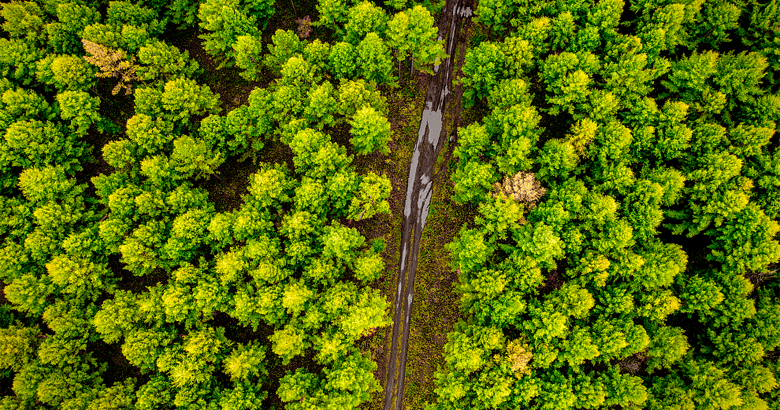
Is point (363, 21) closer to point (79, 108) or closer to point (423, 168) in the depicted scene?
point (423, 168)

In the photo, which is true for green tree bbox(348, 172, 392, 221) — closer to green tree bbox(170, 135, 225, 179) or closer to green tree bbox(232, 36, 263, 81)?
green tree bbox(170, 135, 225, 179)

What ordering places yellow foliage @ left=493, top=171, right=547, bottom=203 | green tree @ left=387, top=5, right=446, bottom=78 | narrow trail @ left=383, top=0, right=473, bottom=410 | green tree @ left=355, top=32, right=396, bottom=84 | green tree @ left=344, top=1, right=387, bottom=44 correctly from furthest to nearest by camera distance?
narrow trail @ left=383, top=0, right=473, bottom=410 → green tree @ left=344, top=1, right=387, bottom=44 → green tree @ left=355, top=32, right=396, bottom=84 → green tree @ left=387, top=5, right=446, bottom=78 → yellow foliage @ left=493, top=171, right=547, bottom=203

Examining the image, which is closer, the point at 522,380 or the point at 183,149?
the point at 522,380

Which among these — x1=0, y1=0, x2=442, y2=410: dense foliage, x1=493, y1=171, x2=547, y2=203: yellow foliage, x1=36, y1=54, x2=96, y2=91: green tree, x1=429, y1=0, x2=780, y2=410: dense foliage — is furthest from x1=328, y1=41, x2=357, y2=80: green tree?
x1=36, y1=54, x2=96, y2=91: green tree

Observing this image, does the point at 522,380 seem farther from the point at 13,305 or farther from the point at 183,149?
the point at 13,305

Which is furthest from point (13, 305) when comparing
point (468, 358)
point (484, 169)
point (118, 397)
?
point (484, 169)

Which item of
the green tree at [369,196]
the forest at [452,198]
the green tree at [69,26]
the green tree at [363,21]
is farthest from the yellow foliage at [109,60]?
the green tree at [369,196]
